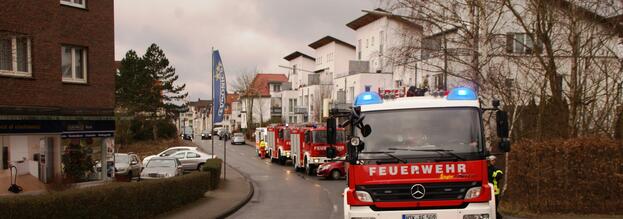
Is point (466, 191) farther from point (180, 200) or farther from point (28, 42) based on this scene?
point (28, 42)

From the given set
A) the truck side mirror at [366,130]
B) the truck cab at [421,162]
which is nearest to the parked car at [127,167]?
the truck side mirror at [366,130]

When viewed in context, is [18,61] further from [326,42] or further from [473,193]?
[326,42]

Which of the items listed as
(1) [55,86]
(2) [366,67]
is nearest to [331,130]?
(1) [55,86]

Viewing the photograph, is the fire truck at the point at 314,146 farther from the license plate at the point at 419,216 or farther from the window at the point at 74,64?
the license plate at the point at 419,216

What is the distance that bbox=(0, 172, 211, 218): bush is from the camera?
10.9 meters

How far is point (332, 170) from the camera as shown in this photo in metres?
32.7

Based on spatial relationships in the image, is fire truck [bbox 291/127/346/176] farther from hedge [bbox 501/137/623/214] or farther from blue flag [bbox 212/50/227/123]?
hedge [bbox 501/137/623/214]

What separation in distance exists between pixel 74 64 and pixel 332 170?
45.2 ft

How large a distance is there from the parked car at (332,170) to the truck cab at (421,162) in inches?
879

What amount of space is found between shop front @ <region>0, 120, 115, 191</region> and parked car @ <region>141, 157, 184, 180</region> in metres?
2.85

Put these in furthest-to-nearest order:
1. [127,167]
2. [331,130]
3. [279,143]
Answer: [279,143] < [127,167] < [331,130]

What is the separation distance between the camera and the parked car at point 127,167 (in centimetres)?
3206

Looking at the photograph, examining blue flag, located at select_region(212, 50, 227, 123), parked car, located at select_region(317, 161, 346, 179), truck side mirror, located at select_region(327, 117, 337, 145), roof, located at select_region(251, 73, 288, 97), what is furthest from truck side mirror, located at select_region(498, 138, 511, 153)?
roof, located at select_region(251, 73, 288, 97)

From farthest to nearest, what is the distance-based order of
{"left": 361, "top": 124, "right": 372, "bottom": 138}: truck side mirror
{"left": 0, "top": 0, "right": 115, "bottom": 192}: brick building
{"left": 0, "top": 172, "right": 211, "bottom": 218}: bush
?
{"left": 0, "top": 0, "right": 115, "bottom": 192}: brick building, {"left": 0, "top": 172, "right": 211, "bottom": 218}: bush, {"left": 361, "top": 124, "right": 372, "bottom": 138}: truck side mirror
